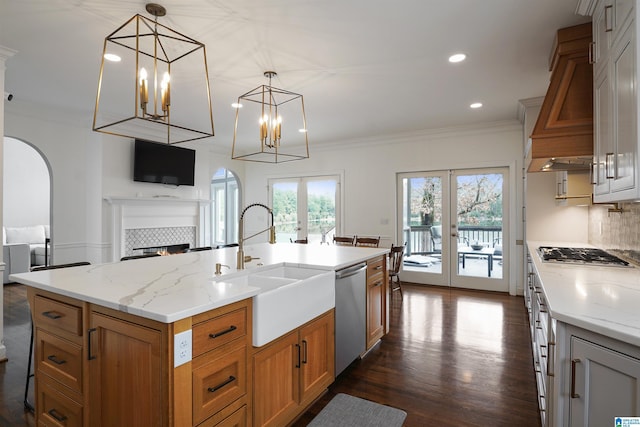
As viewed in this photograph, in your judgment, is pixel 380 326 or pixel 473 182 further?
pixel 473 182

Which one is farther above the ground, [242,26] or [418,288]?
[242,26]

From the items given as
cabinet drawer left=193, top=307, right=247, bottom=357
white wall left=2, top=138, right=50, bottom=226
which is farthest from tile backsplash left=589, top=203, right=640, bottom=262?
white wall left=2, top=138, right=50, bottom=226

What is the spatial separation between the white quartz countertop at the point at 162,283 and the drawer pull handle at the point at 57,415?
2.23ft

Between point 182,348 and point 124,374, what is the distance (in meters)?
0.38

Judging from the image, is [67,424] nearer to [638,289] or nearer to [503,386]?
[503,386]

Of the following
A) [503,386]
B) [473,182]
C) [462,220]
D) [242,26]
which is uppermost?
[242,26]

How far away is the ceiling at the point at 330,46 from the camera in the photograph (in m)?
2.34

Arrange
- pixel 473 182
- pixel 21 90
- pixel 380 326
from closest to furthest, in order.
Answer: pixel 380 326 → pixel 21 90 → pixel 473 182

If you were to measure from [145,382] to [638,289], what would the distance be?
7.85ft

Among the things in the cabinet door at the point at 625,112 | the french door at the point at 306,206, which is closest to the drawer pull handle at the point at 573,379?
the cabinet door at the point at 625,112

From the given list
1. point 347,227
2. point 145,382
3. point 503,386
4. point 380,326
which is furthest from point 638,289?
point 347,227

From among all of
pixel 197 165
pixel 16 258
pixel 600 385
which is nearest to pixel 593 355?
pixel 600 385

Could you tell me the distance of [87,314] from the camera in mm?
1633

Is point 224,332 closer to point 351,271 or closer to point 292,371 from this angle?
point 292,371
